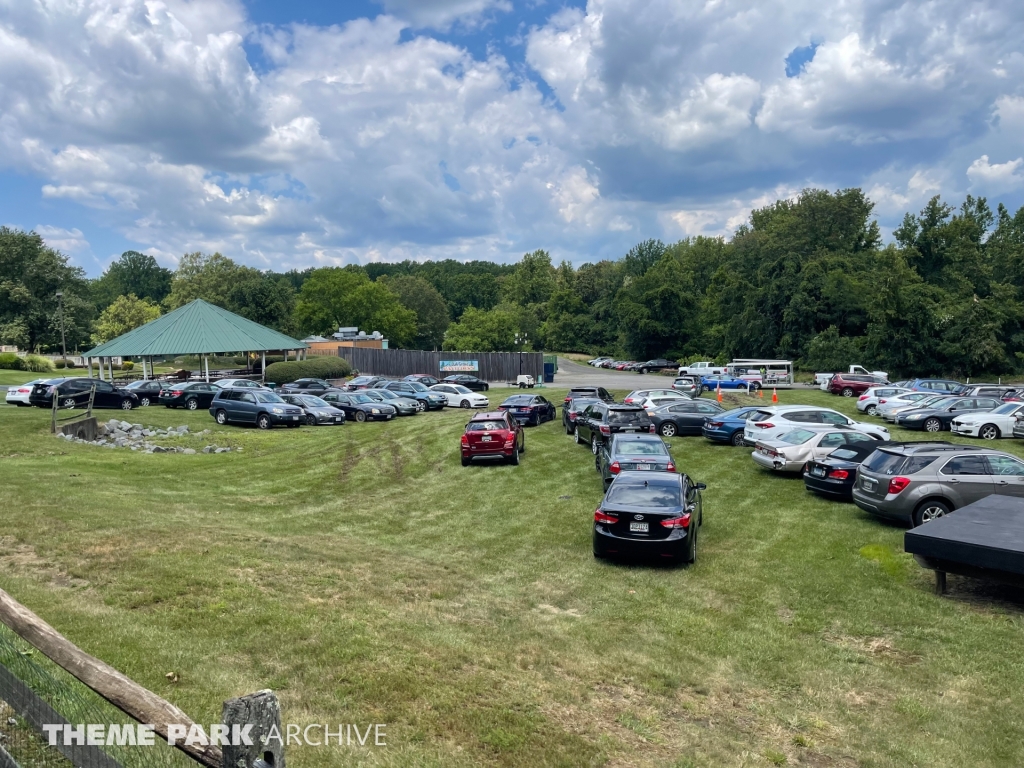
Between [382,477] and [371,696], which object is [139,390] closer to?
[382,477]

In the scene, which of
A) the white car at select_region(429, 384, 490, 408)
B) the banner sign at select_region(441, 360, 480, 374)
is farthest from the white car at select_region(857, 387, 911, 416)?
the banner sign at select_region(441, 360, 480, 374)

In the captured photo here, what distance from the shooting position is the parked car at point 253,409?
99.7 feet

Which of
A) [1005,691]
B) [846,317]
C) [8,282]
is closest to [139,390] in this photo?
[1005,691]

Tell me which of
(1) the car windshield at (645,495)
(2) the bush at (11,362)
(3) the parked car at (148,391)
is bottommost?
(1) the car windshield at (645,495)

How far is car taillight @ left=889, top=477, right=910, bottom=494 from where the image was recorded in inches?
535

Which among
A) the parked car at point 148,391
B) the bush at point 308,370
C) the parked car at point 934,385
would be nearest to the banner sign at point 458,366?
the bush at point 308,370

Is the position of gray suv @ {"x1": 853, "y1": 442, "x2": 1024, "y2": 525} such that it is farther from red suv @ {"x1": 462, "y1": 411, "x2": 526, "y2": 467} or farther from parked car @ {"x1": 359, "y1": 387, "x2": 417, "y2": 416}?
parked car @ {"x1": 359, "y1": 387, "x2": 417, "y2": 416}

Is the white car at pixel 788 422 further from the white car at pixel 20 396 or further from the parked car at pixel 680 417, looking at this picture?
the white car at pixel 20 396

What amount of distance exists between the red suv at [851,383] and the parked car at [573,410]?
26.1 m

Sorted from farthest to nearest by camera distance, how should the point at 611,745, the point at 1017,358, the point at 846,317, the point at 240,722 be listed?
the point at 846,317
the point at 1017,358
the point at 611,745
the point at 240,722

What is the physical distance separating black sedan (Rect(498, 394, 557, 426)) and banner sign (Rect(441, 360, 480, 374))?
28.4 meters

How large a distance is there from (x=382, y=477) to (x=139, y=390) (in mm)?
24332

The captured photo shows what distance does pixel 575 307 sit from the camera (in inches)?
4717

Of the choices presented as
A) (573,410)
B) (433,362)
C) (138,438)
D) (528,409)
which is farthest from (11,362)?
(573,410)
